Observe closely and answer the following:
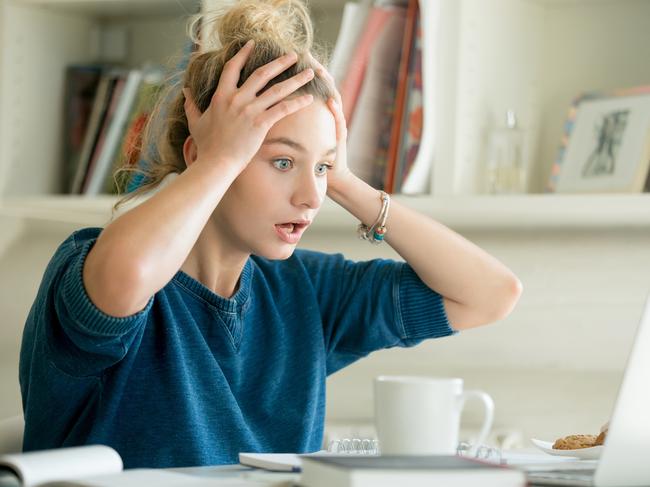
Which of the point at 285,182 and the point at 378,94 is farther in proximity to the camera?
the point at 378,94

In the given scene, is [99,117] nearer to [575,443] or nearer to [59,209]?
[59,209]

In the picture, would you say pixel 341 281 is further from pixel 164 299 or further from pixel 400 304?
pixel 164 299

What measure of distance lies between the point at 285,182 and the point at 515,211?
82cm

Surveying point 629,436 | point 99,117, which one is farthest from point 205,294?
point 99,117

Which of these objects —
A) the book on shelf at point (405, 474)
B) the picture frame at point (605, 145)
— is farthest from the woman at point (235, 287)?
the picture frame at point (605, 145)

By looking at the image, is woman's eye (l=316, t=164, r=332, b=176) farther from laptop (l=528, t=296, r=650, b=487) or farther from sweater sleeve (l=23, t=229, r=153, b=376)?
laptop (l=528, t=296, r=650, b=487)

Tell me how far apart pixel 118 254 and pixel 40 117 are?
142 cm

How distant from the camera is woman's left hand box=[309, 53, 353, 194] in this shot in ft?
4.48

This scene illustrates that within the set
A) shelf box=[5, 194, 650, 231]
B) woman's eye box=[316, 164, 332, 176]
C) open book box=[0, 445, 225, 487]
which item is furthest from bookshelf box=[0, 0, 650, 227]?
open book box=[0, 445, 225, 487]

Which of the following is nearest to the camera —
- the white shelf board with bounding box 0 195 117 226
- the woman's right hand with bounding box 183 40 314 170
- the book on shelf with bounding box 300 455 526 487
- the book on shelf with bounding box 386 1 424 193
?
the book on shelf with bounding box 300 455 526 487

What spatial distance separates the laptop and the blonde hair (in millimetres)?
609

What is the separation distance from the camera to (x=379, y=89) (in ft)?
6.79

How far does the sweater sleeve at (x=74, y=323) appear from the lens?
109 centimetres

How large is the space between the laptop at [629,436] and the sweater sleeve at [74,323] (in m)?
0.47
